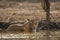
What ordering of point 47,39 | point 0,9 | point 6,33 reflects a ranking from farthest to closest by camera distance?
point 0,9 → point 6,33 → point 47,39

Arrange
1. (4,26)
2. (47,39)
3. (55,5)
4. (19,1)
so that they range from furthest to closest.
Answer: (19,1), (55,5), (4,26), (47,39)

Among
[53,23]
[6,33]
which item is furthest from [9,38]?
[53,23]

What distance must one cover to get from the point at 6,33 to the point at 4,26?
167 cm

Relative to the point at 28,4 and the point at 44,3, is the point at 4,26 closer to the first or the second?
the point at 44,3

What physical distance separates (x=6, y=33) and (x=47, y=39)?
256cm

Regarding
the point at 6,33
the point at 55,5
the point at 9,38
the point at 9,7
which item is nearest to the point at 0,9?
the point at 9,7

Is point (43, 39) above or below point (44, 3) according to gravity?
below

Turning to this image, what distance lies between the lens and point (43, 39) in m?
10.8

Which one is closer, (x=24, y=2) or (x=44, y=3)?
(x=44, y=3)

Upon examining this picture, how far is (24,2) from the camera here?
2367 cm

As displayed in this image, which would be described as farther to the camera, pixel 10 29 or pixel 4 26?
pixel 4 26

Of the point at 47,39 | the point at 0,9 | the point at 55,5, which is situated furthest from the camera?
the point at 55,5

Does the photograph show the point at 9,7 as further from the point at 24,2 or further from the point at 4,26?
the point at 4,26

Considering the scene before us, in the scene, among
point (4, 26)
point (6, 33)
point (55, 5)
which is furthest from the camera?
point (55, 5)
